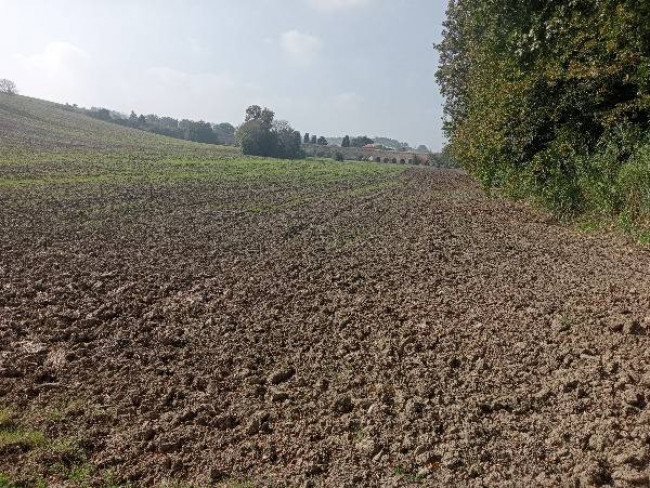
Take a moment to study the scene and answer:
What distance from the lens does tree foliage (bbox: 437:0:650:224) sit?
40.0 ft

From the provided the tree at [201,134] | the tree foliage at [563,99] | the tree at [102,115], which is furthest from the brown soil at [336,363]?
the tree at [102,115]

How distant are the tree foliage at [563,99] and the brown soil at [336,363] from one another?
3.30 metres

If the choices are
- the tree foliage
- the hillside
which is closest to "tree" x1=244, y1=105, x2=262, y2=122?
the hillside

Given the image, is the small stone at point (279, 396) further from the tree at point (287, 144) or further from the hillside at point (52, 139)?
the tree at point (287, 144)

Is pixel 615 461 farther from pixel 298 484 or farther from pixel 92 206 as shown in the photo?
pixel 92 206

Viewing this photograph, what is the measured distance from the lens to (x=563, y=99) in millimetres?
15938

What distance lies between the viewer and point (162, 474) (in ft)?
14.6

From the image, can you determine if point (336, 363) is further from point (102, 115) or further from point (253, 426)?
point (102, 115)

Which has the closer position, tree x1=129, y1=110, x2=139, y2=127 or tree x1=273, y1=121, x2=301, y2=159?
tree x1=273, y1=121, x2=301, y2=159

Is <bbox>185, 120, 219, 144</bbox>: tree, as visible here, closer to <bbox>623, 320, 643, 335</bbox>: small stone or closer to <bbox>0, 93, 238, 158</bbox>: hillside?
<bbox>0, 93, 238, 158</bbox>: hillside

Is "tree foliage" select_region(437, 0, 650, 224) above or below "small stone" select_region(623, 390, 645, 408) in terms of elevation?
above

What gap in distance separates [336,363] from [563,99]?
13287 mm

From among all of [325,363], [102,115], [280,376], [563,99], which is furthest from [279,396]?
[102,115]

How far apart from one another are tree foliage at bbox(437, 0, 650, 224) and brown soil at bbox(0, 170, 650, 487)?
330cm
